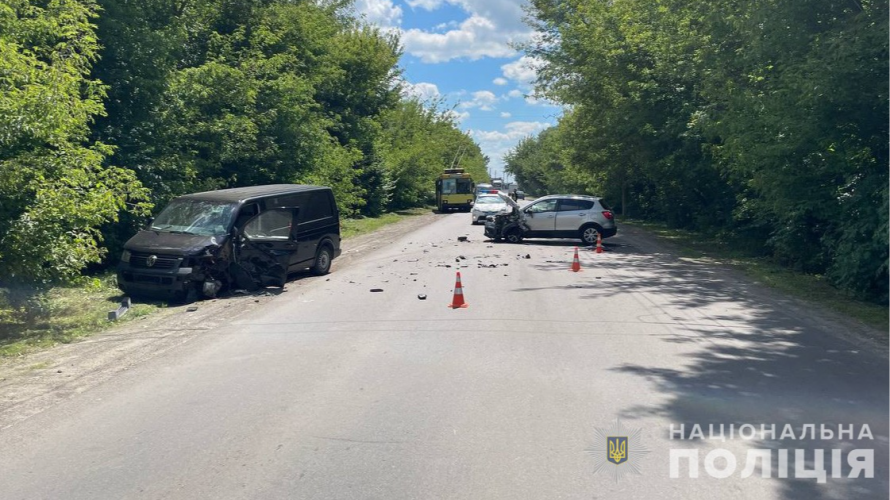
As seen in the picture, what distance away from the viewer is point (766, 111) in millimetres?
14219

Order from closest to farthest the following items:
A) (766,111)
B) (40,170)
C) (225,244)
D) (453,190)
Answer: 1. (40,170)
2. (225,244)
3. (766,111)
4. (453,190)

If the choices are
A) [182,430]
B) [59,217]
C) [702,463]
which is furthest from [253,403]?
[59,217]

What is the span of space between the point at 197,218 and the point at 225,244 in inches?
43.6

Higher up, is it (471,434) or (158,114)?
(158,114)

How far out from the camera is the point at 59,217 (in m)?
9.80

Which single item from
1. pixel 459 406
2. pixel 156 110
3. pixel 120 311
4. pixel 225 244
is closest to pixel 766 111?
pixel 225 244

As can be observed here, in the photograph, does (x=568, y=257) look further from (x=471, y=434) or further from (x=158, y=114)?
(x=471, y=434)

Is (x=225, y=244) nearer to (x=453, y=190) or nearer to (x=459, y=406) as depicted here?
(x=459, y=406)

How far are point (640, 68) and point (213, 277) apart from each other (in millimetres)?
18528

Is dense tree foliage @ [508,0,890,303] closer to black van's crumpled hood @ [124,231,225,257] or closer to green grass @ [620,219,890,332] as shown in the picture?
green grass @ [620,219,890,332]

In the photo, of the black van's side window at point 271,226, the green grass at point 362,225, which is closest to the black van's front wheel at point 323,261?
the black van's side window at point 271,226

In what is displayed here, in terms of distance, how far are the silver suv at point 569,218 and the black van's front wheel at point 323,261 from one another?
9.56 m

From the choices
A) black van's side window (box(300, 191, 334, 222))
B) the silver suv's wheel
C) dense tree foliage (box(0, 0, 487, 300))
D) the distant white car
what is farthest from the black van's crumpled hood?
the distant white car

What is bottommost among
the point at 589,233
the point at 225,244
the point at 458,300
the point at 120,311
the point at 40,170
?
→ the point at 120,311
